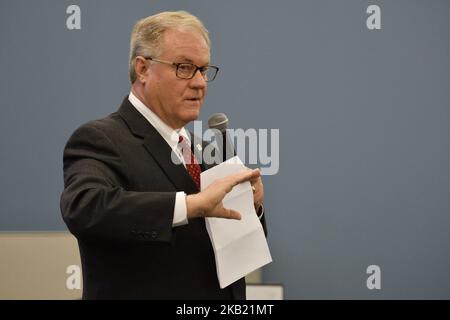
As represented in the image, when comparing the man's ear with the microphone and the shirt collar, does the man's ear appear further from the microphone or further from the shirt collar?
the microphone

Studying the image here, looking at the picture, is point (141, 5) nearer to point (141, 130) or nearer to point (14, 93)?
point (14, 93)

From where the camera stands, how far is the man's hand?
1.08m

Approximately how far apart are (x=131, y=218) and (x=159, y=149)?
0.29 m

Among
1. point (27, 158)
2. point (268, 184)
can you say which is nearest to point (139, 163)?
point (268, 184)

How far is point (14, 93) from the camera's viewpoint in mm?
3014

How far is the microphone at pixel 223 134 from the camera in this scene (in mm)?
1394

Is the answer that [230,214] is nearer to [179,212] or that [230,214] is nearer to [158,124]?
[179,212]

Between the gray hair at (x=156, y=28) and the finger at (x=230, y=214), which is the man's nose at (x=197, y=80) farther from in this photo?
the finger at (x=230, y=214)

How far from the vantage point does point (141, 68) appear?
1.43 metres

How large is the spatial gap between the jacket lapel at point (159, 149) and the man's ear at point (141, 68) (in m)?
0.10

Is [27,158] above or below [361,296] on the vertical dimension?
above

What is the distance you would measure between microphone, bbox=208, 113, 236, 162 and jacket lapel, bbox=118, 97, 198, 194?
0.39 ft

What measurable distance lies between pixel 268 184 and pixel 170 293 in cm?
173

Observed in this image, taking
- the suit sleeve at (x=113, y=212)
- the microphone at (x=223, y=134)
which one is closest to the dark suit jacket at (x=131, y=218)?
the suit sleeve at (x=113, y=212)
